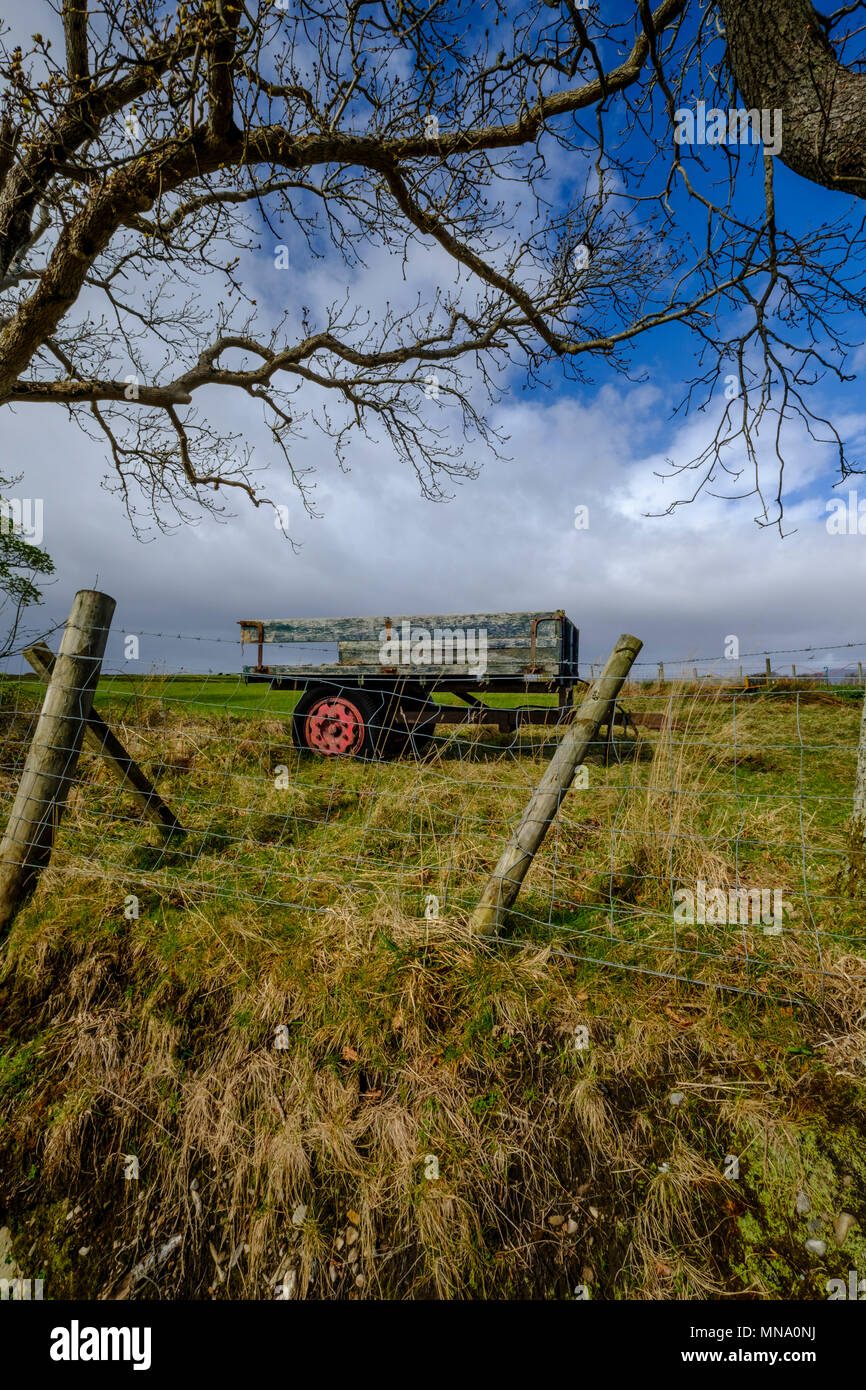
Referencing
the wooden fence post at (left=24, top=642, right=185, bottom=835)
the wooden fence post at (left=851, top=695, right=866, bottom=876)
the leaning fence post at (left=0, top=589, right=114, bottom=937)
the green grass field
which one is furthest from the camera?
the wooden fence post at (left=24, top=642, right=185, bottom=835)

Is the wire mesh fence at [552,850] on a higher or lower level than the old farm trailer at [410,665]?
lower

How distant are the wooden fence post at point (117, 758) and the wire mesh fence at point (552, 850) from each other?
4.9 inches

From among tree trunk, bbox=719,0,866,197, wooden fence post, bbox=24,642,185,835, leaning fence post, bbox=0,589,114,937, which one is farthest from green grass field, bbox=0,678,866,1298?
tree trunk, bbox=719,0,866,197

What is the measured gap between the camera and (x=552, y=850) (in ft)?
11.6

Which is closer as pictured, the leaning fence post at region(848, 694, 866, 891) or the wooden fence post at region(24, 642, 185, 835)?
the leaning fence post at region(848, 694, 866, 891)

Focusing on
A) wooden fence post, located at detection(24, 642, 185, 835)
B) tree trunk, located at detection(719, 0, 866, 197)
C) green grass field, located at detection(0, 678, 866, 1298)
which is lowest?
green grass field, located at detection(0, 678, 866, 1298)

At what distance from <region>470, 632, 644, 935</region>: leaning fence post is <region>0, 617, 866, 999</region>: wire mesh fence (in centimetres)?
13

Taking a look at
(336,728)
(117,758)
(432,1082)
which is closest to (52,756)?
(117,758)

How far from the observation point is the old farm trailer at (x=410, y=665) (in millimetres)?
5688

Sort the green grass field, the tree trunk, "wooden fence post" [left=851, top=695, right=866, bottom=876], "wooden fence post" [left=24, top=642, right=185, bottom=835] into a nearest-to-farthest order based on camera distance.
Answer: the green grass field
the tree trunk
"wooden fence post" [left=851, top=695, right=866, bottom=876]
"wooden fence post" [left=24, top=642, right=185, bottom=835]

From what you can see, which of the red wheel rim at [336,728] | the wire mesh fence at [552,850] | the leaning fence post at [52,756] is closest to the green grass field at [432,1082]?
the wire mesh fence at [552,850]

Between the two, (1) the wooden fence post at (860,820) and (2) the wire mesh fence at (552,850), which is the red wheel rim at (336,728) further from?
(1) the wooden fence post at (860,820)

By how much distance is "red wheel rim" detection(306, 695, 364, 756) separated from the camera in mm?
5840

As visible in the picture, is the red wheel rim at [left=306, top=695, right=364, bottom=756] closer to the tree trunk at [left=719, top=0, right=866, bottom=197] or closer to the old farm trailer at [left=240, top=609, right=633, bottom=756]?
the old farm trailer at [left=240, top=609, right=633, bottom=756]
